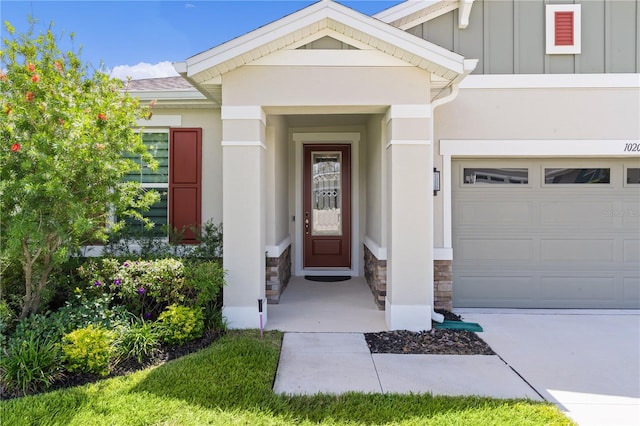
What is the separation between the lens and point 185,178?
20.0 ft

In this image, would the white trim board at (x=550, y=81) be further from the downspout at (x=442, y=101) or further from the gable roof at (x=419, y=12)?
the gable roof at (x=419, y=12)

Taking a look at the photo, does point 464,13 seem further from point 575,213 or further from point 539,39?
point 575,213

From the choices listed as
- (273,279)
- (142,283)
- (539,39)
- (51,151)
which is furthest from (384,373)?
(539,39)

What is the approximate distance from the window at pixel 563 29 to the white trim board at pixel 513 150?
1.33 m

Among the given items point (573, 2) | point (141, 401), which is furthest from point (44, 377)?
point (573, 2)

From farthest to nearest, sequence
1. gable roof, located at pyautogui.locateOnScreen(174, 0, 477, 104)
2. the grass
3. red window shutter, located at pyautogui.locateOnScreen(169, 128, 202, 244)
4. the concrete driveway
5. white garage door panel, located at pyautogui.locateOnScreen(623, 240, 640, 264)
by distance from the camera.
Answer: red window shutter, located at pyautogui.locateOnScreen(169, 128, 202, 244) → white garage door panel, located at pyautogui.locateOnScreen(623, 240, 640, 264) → gable roof, located at pyautogui.locateOnScreen(174, 0, 477, 104) → the concrete driveway → the grass

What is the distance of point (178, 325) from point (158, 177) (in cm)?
294

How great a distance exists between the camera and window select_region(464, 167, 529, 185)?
5.68 m

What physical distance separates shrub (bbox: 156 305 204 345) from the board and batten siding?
503 cm

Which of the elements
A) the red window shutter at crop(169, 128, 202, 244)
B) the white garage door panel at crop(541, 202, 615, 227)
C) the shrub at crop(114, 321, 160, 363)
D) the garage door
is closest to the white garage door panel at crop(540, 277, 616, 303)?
the garage door

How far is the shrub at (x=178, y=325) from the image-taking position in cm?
401

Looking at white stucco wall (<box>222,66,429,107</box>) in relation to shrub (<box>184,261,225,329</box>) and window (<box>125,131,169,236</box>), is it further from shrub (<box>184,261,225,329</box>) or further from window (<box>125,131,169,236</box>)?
window (<box>125,131,169,236</box>)

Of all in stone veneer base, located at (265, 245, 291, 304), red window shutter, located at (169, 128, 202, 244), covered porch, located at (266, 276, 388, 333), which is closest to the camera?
covered porch, located at (266, 276, 388, 333)

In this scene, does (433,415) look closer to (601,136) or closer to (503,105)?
(503,105)
